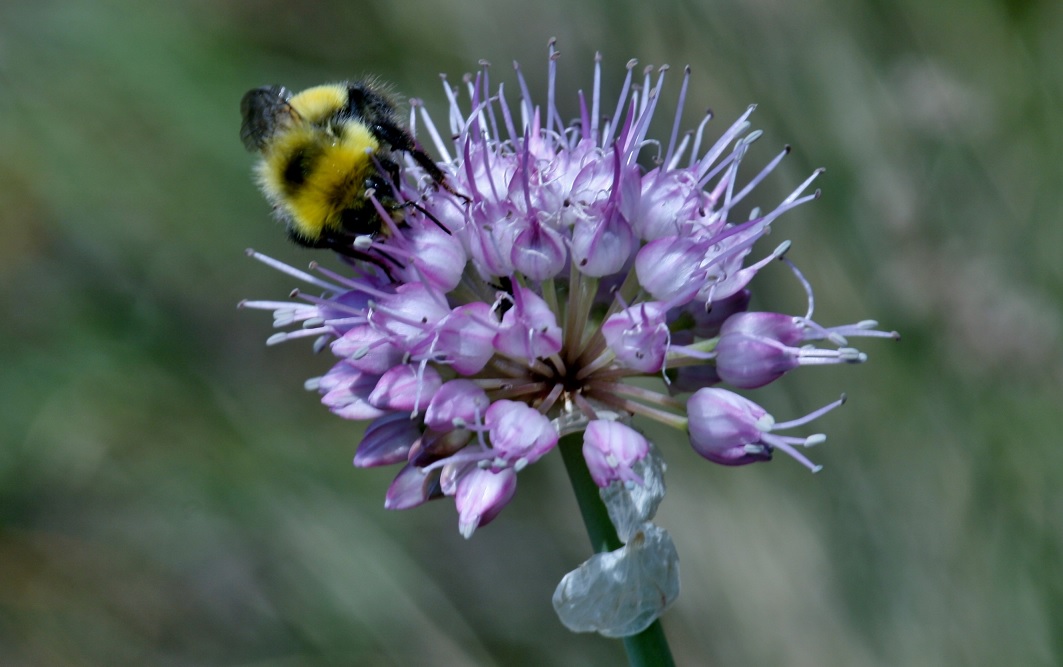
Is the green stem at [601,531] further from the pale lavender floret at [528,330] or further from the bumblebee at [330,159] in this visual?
the bumblebee at [330,159]

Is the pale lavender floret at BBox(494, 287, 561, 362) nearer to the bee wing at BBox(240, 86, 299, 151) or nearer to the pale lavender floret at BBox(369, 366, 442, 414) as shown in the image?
the pale lavender floret at BBox(369, 366, 442, 414)

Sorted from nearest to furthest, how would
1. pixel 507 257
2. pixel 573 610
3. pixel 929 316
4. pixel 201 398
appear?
1. pixel 573 610
2. pixel 507 257
3. pixel 929 316
4. pixel 201 398

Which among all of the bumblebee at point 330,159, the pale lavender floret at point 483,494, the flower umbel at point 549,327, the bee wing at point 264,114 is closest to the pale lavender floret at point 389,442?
the flower umbel at point 549,327

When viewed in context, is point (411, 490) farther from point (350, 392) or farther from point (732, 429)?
point (732, 429)

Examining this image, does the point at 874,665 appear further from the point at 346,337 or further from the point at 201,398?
the point at 201,398

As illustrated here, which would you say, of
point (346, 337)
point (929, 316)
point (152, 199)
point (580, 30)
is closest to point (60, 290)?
point (152, 199)

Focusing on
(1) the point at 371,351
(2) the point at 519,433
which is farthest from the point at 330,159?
(2) the point at 519,433
